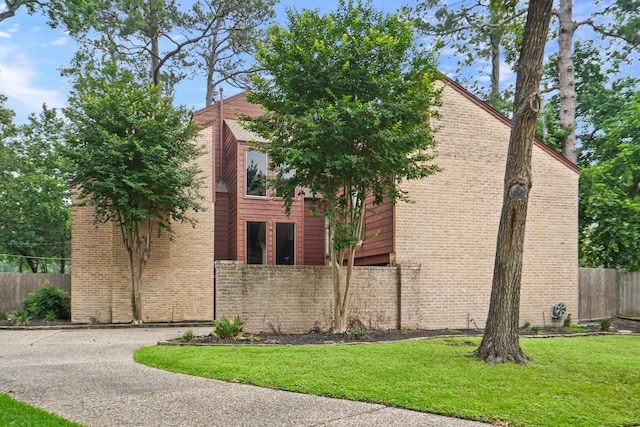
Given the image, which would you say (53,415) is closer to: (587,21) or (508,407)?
(508,407)

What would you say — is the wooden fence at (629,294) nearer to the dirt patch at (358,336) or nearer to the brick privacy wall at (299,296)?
the dirt patch at (358,336)

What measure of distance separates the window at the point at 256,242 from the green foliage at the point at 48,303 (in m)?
5.97

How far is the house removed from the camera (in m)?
11.5

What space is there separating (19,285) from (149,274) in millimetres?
5456

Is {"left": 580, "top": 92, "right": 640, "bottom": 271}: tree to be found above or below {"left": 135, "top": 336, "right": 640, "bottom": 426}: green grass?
above

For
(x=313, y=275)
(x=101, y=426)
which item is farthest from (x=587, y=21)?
(x=101, y=426)

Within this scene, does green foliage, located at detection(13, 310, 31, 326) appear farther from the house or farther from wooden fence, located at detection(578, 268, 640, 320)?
wooden fence, located at detection(578, 268, 640, 320)

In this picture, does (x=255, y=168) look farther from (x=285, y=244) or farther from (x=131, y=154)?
(x=131, y=154)

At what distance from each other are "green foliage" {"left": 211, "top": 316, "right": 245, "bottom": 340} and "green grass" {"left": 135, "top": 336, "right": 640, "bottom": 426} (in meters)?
1.01

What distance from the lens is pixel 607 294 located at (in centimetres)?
1666

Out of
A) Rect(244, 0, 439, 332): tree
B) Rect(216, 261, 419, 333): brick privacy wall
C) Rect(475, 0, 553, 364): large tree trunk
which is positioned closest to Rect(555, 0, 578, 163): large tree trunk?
Rect(216, 261, 419, 333): brick privacy wall

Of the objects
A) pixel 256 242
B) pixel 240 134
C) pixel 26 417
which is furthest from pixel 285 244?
pixel 26 417

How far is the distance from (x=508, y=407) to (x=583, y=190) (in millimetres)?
15909

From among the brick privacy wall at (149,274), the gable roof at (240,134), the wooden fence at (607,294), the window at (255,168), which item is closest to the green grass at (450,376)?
the brick privacy wall at (149,274)
